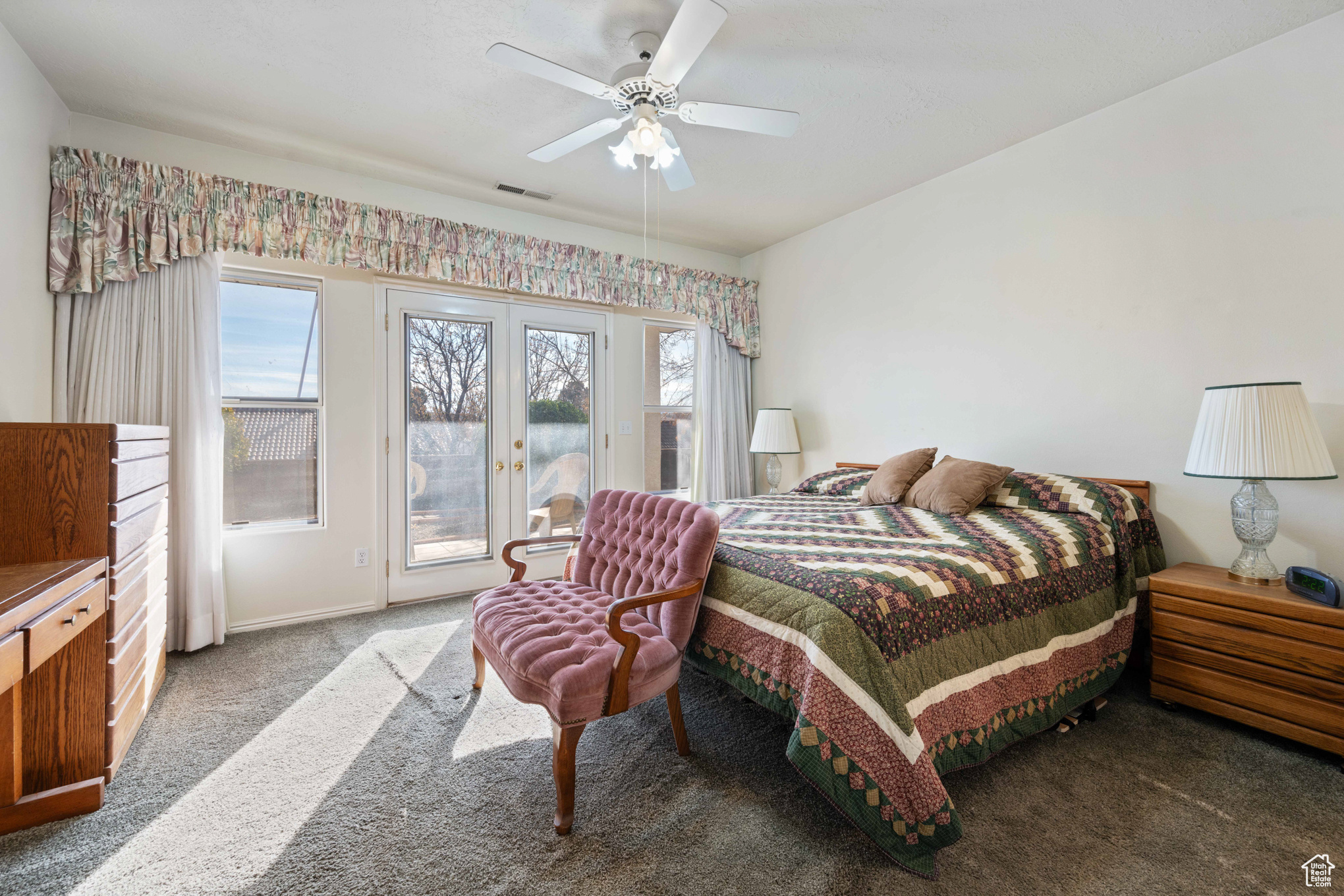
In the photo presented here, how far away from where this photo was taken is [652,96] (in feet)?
7.22

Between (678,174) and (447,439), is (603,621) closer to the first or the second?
(678,174)

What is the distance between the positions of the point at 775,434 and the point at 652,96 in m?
2.64

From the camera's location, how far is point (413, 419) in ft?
11.9

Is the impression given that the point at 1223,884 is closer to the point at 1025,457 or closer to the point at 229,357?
the point at 1025,457

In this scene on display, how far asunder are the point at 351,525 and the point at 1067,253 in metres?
4.31

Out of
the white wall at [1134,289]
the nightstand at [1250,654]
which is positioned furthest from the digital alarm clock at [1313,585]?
the white wall at [1134,289]

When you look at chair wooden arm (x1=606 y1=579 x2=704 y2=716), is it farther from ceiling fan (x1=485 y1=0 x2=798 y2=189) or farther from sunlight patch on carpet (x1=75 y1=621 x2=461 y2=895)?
ceiling fan (x1=485 y1=0 x2=798 y2=189)

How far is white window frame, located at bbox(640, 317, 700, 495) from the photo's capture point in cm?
450

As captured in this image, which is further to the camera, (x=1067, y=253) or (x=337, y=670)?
(x=1067, y=253)

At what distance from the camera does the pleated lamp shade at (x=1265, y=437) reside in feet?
6.37

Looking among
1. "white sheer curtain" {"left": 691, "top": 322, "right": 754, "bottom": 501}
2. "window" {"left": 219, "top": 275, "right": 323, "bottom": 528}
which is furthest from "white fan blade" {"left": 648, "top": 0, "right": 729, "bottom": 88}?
"white sheer curtain" {"left": 691, "top": 322, "right": 754, "bottom": 501}

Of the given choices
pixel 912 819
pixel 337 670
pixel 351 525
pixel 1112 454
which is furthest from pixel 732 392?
pixel 912 819

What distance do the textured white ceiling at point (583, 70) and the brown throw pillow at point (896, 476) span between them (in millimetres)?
1731

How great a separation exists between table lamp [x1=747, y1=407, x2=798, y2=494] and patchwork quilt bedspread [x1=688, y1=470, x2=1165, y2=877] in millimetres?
1754
